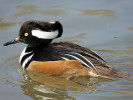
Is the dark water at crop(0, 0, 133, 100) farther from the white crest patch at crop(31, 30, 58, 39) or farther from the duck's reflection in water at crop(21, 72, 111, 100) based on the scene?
the white crest patch at crop(31, 30, 58, 39)

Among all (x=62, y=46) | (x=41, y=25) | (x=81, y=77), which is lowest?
(x=81, y=77)

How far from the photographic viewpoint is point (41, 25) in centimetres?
802

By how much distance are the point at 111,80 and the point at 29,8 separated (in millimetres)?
4912

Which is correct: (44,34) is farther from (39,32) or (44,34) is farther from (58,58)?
(58,58)

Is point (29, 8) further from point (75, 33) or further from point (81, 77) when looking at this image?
point (81, 77)

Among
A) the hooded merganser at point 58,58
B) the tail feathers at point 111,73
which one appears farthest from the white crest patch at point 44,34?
the tail feathers at point 111,73

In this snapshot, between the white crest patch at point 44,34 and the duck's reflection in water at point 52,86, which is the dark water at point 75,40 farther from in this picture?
the white crest patch at point 44,34

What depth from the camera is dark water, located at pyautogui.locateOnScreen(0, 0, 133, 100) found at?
725 centimetres

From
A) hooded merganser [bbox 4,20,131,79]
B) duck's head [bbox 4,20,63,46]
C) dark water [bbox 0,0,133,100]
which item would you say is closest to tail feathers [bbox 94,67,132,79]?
hooded merganser [bbox 4,20,131,79]

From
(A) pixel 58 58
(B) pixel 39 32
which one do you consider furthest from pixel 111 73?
(B) pixel 39 32

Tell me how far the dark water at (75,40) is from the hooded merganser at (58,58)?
0.59 ft

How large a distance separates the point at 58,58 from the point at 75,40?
2.08 m

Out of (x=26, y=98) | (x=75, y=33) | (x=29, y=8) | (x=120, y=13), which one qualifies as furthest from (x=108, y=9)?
(x=26, y=98)

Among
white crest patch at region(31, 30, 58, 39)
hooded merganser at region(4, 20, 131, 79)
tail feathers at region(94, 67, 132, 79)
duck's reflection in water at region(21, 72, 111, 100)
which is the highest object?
white crest patch at region(31, 30, 58, 39)
